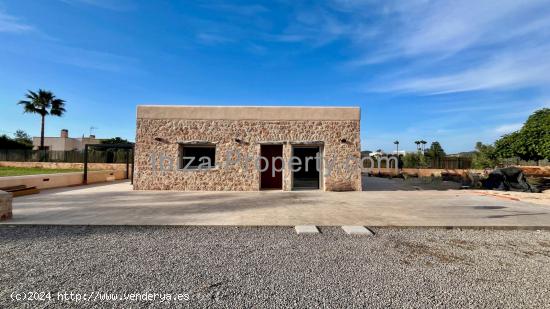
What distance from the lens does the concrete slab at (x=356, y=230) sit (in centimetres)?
506

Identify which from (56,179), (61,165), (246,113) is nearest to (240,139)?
(246,113)

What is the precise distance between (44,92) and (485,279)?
39.2 meters

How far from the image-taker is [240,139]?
1158cm

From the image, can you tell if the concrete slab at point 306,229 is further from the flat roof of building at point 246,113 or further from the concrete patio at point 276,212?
the flat roof of building at point 246,113

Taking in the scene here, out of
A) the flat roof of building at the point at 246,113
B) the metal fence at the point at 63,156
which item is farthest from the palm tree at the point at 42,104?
the flat roof of building at the point at 246,113

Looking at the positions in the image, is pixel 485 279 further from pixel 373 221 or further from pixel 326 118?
pixel 326 118

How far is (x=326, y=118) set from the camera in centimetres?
1159

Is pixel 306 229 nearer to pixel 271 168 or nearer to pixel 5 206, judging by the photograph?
pixel 271 168

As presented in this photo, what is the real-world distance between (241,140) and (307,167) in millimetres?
4016

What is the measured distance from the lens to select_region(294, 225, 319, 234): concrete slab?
16.7 ft

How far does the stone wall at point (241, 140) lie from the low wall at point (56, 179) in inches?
168

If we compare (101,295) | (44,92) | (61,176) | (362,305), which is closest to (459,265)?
(362,305)

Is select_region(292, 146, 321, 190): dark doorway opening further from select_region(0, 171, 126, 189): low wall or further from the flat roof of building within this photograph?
select_region(0, 171, 126, 189): low wall

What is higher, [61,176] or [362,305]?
[61,176]
